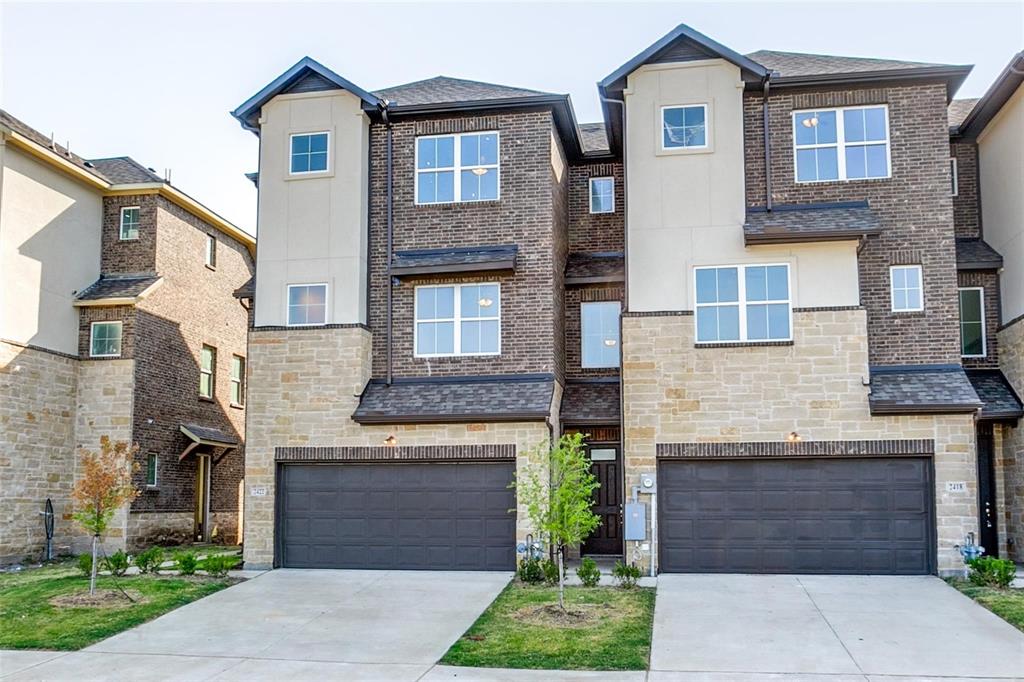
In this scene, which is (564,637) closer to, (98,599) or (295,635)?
(295,635)

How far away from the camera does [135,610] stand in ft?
46.5

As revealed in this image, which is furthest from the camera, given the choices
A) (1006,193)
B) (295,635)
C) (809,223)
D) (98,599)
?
(1006,193)

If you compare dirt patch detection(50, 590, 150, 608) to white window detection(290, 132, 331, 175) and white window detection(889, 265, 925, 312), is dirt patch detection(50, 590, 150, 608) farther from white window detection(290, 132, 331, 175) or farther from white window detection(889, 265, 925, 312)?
white window detection(889, 265, 925, 312)

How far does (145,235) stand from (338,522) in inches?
335

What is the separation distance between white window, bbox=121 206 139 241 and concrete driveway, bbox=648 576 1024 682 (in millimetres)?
13861

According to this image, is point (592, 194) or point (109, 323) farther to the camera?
point (109, 323)

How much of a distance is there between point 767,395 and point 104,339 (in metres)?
13.7

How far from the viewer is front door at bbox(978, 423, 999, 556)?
711 inches

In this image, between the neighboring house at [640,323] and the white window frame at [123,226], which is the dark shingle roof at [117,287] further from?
the neighboring house at [640,323]

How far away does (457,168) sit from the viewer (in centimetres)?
1858

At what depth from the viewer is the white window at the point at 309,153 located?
18703 mm

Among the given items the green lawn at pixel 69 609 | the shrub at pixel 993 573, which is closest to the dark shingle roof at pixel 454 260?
the green lawn at pixel 69 609

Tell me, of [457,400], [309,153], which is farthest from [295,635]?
[309,153]

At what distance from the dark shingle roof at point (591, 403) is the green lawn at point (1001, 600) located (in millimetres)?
6336
